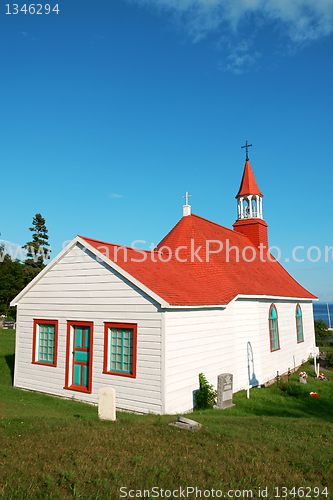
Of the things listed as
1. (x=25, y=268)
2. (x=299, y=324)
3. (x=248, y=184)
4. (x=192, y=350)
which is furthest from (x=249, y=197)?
(x=25, y=268)

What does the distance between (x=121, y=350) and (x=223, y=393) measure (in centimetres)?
378

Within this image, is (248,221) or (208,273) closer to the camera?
(208,273)

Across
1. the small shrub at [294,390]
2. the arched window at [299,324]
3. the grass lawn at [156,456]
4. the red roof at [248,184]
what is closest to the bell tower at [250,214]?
the red roof at [248,184]

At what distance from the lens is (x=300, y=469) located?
6297mm

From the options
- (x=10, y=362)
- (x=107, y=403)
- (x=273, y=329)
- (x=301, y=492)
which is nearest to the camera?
(x=301, y=492)

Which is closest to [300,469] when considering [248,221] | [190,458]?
[190,458]

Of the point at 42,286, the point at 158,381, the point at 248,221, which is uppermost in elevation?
the point at 248,221

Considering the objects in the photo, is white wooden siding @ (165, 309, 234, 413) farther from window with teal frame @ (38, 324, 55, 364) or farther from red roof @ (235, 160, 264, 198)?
red roof @ (235, 160, 264, 198)

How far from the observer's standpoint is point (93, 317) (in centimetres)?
1255

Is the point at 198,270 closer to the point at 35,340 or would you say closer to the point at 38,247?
the point at 35,340

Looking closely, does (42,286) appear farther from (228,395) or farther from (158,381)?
(228,395)

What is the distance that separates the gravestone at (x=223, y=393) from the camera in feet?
39.1

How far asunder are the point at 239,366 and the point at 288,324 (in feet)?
23.4

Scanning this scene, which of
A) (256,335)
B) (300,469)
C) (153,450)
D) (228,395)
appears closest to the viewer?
(300,469)
